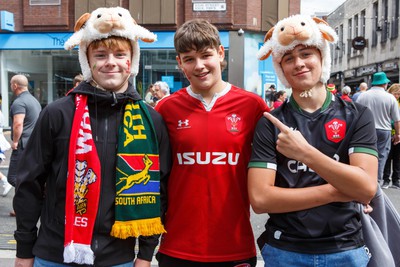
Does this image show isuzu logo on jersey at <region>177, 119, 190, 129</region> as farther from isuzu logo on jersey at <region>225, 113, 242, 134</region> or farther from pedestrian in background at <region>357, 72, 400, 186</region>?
pedestrian in background at <region>357, 72, 400, 186</region>

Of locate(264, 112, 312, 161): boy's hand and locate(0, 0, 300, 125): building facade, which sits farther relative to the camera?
locate(0, 0, 300, 125): building facade

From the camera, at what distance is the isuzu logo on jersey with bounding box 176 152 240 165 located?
8.35ft

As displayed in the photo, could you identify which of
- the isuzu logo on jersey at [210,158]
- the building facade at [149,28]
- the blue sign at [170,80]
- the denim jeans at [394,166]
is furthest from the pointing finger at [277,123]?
the blue sign at [170,80]

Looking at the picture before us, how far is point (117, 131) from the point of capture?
88.8 inches

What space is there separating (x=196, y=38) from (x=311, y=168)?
99 cm

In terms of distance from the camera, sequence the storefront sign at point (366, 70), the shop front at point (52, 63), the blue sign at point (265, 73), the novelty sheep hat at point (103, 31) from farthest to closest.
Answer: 1. the storefront sign at point (366, 70)
2. the blue sign at point (265, 73)
3. the shop front at point (52, 63)
4. the novelty sheep hat at point (103, 31)

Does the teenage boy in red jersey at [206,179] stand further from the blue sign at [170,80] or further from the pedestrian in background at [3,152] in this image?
the blue sign at [170,80]

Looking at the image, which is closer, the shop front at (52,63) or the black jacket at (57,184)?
the black jacket at (57,184)

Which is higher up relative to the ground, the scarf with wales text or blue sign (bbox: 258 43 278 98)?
blue sign (bbox: 258 43 278 98)

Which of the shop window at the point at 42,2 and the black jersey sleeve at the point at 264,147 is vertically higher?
the shop window at the point at 42,2

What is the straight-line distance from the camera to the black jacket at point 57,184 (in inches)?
85.3

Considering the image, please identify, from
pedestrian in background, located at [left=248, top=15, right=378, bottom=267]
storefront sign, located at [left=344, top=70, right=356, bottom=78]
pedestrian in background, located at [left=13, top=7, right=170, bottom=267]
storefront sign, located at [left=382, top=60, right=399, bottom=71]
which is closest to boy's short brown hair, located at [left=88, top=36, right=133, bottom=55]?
pedestrian in background, located at [left=13, top=7, right=170, bottom=267]

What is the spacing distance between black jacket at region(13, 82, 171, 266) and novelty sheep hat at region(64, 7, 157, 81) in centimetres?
24

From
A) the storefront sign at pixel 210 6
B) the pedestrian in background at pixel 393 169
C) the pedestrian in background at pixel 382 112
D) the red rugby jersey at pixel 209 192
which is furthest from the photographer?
the storefront sign at pixel 210 6
